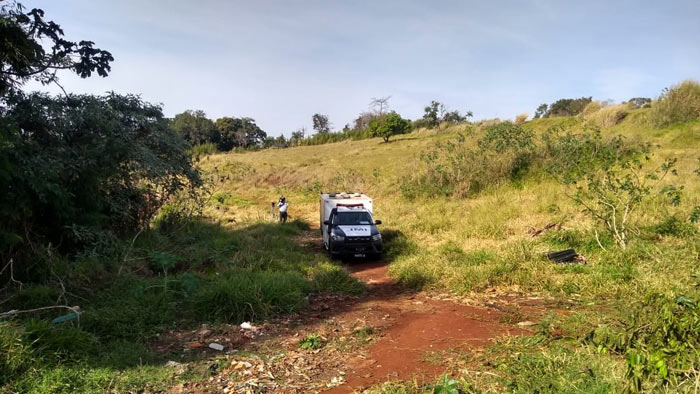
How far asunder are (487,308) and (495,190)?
11392 millimetres

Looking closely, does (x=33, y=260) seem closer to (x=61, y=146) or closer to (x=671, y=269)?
(x=61, y=146)

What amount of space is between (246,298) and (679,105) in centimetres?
2370

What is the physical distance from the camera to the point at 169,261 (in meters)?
7.32

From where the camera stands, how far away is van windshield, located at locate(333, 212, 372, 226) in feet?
42.5

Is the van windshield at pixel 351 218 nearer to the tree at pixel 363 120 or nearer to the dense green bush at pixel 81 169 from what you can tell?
the dense green bush at pixel 81 169

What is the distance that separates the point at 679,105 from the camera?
2108 centimetres

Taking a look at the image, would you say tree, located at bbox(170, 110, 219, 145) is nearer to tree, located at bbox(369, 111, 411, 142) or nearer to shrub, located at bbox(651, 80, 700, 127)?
tree, located at bbox(369, 111, 411, 142)

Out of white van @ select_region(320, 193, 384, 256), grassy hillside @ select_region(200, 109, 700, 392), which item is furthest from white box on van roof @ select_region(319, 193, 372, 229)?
grassy hillside @ select_region(200, 109, 700, 392)

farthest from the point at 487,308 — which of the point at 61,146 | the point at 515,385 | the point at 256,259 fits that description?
the point at 61,146

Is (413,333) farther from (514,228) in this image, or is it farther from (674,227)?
(674,227)

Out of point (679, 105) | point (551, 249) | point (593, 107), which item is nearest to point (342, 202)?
point (551, 249)

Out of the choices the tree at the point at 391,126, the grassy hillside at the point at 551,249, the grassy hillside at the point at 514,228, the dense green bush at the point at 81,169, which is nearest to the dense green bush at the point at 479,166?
the grassy hillside at the point at 551,249

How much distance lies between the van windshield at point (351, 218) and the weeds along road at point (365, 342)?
15.4ft

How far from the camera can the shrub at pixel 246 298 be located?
22.0ft
